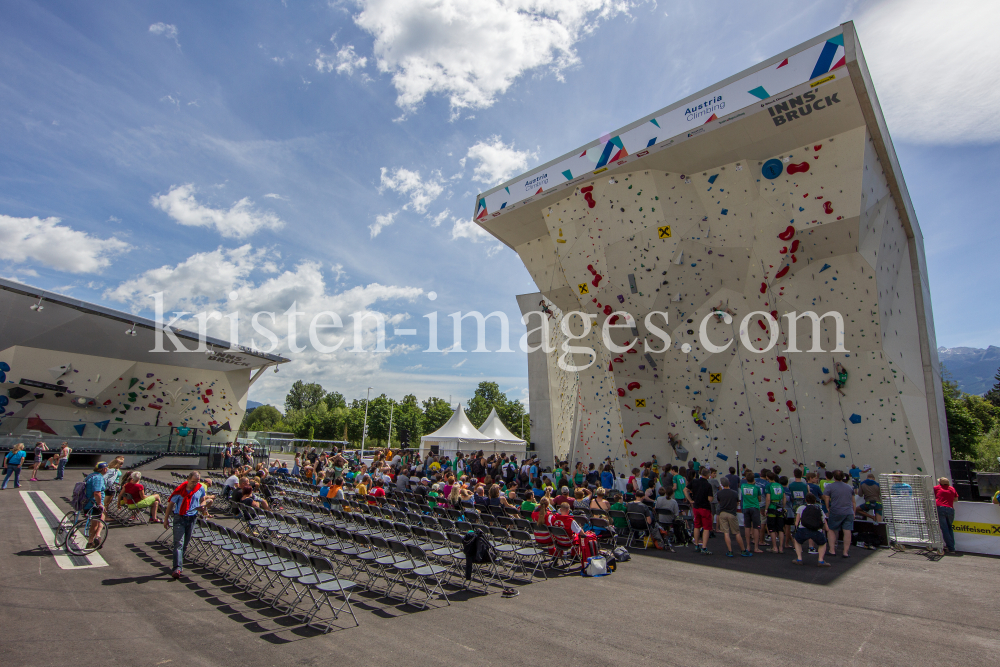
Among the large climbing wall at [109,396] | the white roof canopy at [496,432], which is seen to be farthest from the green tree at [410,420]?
the white roof canopy at [496,432]

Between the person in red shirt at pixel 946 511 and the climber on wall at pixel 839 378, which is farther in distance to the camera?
the climber on wall at pixel 839 378

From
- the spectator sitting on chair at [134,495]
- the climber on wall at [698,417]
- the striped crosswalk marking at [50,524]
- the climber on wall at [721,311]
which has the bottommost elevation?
A: the striped crosswalk marking at [50,524]

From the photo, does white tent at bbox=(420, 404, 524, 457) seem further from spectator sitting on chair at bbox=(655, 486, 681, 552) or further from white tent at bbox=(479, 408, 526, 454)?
spectator sitting on chair at bbox=(655, 486, 681, 552)

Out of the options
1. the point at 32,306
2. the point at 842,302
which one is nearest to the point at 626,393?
the point at 842,302

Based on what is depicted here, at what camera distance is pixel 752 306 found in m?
14.0

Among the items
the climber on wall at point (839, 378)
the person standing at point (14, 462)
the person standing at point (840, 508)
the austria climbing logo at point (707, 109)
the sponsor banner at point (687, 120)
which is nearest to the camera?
the person standing at point (840, 508)

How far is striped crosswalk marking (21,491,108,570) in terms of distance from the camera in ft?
21.2

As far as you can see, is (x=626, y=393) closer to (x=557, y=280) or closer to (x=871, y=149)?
(x=557, y=280)

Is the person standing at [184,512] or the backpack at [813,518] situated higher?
the person standing at [184,512]

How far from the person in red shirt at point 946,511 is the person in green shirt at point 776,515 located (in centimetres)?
283

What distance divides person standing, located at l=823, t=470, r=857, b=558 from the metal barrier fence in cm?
203

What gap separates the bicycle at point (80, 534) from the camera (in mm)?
7066

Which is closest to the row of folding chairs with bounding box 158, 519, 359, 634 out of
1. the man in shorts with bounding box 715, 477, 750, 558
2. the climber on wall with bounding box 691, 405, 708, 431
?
the man in shorts with bounding box 715, 477, 750, 558

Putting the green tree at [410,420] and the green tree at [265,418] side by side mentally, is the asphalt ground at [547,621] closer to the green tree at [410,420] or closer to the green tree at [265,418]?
the green tree at [410,420]
